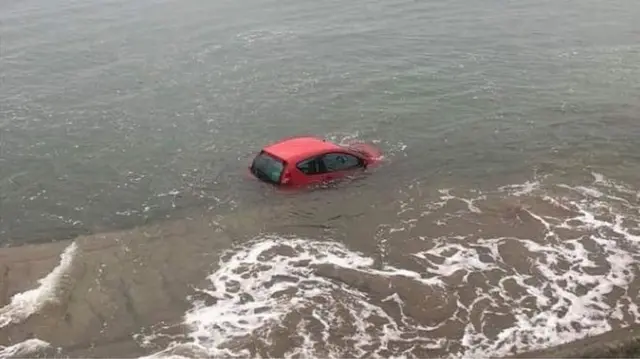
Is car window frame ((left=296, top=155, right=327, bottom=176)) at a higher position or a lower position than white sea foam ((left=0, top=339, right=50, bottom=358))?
higher

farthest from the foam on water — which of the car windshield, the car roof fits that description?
the car roof

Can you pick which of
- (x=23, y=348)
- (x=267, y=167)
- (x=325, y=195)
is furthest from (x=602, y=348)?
(x=23, y=348)

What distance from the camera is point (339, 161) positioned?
24578 mm

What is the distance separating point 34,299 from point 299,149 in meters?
9.33

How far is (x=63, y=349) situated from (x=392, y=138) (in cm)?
1519

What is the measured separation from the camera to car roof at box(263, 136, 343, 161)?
77.7ft

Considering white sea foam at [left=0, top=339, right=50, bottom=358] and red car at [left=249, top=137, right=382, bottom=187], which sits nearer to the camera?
white sea foam at [left=0, top=339, right=50, bottom=358]

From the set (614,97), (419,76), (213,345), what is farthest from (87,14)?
(213,345)

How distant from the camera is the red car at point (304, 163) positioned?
23.7 metres

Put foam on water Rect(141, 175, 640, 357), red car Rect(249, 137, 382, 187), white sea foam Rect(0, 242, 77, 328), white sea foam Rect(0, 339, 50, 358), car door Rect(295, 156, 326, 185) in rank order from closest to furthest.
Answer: white sea foam Rect(0, 339, 50, 358), foam on water Rect(141, 175, 640, 357), white sea foam Rect(0, 242, 77, 328), red car Rect(249, 137, 382, 187), car door Rect(295, 156, 326, 185)

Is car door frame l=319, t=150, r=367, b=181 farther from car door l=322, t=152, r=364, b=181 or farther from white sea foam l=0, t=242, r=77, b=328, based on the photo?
white sea foam l=0, t=242, r=77, b=328

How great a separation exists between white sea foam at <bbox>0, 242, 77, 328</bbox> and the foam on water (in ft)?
12.5

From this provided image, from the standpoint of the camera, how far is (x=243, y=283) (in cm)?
1961

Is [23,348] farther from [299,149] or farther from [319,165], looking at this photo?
[319,165]
